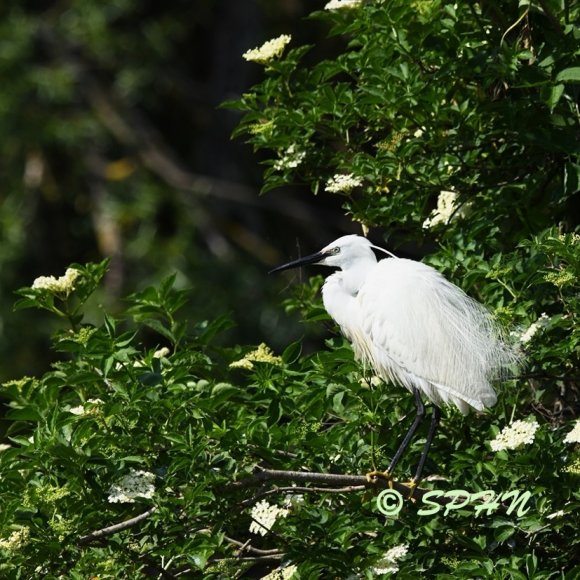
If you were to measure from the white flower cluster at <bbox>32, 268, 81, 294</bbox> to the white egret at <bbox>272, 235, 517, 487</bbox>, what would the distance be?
55 cm

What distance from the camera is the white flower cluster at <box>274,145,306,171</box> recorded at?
8.44ft

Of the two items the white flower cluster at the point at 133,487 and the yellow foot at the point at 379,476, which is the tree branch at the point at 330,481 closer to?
the yellow foot at the point at 379,476

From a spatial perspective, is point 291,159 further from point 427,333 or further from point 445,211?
point 427,333

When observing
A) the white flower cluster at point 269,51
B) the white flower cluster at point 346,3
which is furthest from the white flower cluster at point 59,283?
the white flower cluster at point 346,3

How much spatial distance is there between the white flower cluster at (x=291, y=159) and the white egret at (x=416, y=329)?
196 mm

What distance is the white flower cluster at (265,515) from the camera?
6.64 ft

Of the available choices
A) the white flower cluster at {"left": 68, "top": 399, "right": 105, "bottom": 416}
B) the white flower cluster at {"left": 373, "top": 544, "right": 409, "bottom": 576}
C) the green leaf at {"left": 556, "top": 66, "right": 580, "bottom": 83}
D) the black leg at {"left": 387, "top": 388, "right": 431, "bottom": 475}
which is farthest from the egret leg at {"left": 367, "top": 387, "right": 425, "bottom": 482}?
the green leaf at {"left": 556, "top": 66, "right": 580, "bottom": 83}

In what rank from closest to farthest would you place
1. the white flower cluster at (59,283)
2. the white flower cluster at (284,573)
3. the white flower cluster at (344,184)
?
the white flower cluster at (284,573)
the white flower cluster at (59,283)
the white flower cluster at (344,184)

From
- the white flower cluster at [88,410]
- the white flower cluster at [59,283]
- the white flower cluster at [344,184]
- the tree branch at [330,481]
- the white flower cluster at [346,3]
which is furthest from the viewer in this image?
the white flower cluster at [346,3]

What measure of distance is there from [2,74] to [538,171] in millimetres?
4973

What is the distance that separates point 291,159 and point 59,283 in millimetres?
570

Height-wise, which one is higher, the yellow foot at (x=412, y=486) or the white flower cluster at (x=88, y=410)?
the white flower cluster at (x=88, y=410)

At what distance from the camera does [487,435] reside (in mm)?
2277

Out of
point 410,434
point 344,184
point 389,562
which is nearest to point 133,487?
point 389,562
